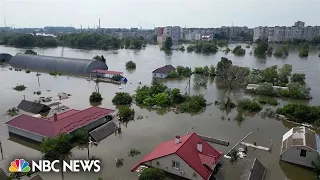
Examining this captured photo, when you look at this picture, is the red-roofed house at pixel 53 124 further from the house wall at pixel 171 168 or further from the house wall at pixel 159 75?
the house wall at pixel 159 75

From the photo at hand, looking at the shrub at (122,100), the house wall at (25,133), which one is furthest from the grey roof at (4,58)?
the house wall at (25,133)

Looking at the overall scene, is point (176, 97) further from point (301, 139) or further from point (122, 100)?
point (301, 139)

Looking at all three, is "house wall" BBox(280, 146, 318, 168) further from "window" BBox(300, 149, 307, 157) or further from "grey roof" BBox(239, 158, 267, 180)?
"grey roof" BBox(239, 158, 267, 180)

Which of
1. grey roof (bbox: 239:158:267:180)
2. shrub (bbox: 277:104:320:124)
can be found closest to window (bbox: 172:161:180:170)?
grey roof (bbox: 239:158:267:180)

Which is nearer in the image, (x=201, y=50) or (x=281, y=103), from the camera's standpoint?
(x=281, y=103)

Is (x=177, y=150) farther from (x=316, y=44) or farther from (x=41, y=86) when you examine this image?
(x=316, y=44)

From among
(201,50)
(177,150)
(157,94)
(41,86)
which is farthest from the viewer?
(201,50)

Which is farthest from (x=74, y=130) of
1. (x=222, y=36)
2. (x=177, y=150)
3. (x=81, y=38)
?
(x=222, y=36)
